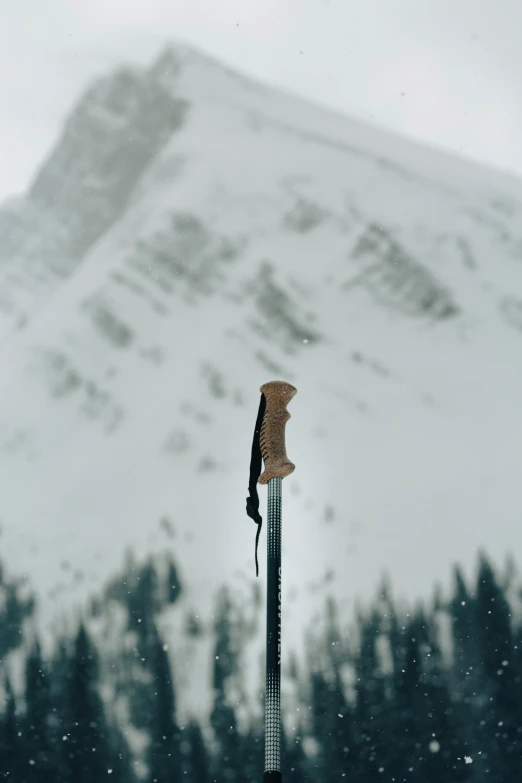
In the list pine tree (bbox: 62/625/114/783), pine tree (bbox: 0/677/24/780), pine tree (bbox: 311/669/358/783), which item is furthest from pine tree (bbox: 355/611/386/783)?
pine tree (bbox: 0/677/24/780)

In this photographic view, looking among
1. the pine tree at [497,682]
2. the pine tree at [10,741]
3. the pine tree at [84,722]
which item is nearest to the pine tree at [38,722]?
the pine tree at [10,741]

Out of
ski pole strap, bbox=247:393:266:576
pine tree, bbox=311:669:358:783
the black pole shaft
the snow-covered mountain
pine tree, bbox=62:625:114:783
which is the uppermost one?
the snow-covered mountain

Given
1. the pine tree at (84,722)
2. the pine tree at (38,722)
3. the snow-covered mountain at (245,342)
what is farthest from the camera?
the snow-covered mountain at (245,342)

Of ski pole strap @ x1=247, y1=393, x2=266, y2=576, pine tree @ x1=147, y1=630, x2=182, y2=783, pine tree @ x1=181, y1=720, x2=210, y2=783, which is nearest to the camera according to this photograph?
ski pole strap @ x1=247, y1=393, x2=266, y2=576

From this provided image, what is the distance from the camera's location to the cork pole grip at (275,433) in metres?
4.06

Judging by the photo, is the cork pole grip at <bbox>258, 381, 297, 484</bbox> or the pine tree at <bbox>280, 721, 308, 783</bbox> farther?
the pine tree at <bbox>280, 721, 308, 783</bbox>

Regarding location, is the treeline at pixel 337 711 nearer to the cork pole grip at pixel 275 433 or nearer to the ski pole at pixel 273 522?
the ski pole at pixel 273 522

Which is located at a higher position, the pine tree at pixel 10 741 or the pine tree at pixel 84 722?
the pine tree at pixel 84 722

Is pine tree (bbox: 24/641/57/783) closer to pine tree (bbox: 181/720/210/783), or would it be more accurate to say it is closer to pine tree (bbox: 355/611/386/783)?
pine tree (bbox: 181/720/210/783)

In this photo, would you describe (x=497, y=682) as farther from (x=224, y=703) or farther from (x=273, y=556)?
(x=273, y=556)

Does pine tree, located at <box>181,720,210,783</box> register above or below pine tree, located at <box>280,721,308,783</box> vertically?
below

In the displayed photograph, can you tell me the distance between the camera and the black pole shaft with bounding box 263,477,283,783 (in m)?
3.55

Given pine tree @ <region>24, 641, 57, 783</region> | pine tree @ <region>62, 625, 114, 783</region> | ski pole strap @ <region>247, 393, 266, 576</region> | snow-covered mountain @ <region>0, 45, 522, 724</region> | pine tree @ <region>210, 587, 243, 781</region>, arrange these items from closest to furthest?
ski pole strap @ <region>247, 393, 266, 576</region>, pine tree @ <region>24, 641, 57, 783</region>, pine tree @ <region>62, 625, 114, 783</region>, pine tree @ <region>210, 587, 243, 781</region>, snow-covered mountain @ <region>0, 45, 522, 724</region>

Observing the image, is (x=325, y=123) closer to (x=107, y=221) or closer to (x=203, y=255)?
(x=203, y=255)
